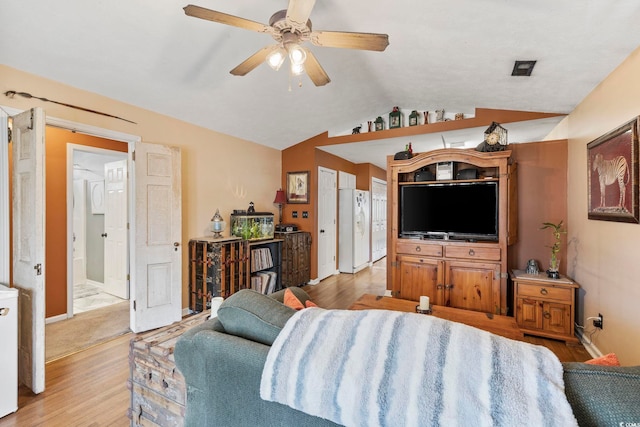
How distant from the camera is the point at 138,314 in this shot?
9.66 feet

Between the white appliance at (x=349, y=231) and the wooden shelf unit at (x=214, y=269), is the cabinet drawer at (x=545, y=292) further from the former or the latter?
the white appliance at (x=349, y=231)

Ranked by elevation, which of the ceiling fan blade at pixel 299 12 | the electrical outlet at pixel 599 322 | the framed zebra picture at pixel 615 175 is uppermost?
the ceiling fan blade at pixel 299 12

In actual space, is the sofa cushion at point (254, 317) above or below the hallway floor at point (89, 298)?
above

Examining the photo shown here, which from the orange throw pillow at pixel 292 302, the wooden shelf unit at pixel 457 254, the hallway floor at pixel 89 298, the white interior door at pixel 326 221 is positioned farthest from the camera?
the white interior door at pixel 326 221

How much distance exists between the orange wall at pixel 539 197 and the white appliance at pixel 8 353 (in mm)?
4407

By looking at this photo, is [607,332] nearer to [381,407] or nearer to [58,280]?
[381,407]

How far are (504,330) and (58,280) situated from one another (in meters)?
4.41

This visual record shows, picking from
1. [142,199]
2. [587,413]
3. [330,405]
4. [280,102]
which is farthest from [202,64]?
[587,413]

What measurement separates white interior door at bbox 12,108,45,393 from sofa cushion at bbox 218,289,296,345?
1735mm

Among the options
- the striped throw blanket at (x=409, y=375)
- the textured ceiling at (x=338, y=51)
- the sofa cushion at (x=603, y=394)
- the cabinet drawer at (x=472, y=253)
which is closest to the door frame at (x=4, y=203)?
the textured ceiling at (x=338, y=51)

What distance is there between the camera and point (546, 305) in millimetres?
2812

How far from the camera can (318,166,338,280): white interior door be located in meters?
5.05

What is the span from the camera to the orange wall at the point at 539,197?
319cm

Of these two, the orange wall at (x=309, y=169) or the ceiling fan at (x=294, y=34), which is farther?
the orange wall at (x=309, y=169)
